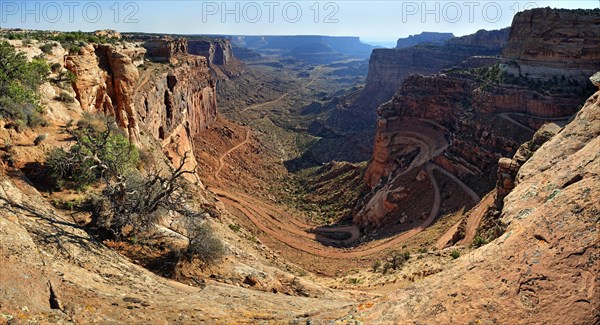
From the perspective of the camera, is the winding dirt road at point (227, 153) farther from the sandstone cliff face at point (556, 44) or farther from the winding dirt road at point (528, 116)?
the sandstone cliff face at point (556, 44)

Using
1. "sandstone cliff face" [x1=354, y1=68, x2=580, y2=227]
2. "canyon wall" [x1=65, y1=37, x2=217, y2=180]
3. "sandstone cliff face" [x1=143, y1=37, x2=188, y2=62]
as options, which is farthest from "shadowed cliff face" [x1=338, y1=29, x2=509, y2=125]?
"sandstone cliff face" [x1=143, y1=37, x2=188, y2=62]

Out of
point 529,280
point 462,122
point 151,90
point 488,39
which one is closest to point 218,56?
point 488,39

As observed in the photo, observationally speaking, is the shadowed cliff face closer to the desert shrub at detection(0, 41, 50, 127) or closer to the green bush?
the green bush

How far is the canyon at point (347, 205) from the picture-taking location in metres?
10.5

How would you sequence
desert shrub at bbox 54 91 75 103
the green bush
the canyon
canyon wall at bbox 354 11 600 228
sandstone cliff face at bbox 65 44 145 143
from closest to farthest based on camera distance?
the canyon < the green bush < desert shrub at bbox 54 91 75 103 < sandstone cliff face at bbox 65 44 145 143 < canyon wall at bbox 354 11 600 228

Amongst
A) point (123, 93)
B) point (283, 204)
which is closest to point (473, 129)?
point (283, 204)

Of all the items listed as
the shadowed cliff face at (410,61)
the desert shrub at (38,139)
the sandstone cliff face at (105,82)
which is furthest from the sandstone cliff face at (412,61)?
the desert shrub at (38,139)

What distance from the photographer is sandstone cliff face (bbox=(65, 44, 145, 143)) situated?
2723cm

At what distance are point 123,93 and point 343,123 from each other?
91771 mm

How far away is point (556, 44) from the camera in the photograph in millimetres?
48750

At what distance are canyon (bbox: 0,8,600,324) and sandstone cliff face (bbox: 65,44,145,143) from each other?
147 mm

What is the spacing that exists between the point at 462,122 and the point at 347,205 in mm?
18825

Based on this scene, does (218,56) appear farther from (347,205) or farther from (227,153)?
(347,205)

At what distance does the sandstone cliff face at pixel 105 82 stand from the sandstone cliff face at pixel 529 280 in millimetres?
24851
